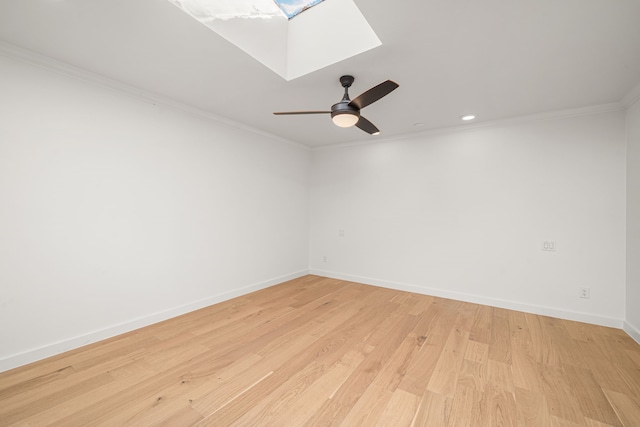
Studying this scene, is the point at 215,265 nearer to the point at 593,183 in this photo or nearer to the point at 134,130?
the point at 134,130

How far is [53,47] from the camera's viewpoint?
1.92 metres

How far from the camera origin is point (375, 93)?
1.93m

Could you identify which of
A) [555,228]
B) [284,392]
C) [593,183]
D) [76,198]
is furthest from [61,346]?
[593,183]

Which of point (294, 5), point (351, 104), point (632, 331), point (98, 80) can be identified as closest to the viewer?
point (351, 104)

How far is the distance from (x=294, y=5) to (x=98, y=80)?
191 cm

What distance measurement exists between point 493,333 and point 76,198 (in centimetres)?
414

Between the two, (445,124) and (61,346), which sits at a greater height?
(445,124)

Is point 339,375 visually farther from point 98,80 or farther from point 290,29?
point 98,80

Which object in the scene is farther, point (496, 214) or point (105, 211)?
A: point (496, 214)

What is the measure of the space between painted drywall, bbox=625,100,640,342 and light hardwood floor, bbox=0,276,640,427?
0.24 metres

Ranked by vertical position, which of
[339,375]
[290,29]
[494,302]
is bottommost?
[339,375]

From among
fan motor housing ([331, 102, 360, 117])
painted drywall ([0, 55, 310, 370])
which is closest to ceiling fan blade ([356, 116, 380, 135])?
fan motor housing ([331, 102, 360, 117])

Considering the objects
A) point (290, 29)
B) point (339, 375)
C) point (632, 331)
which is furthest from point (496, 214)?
point (290, 29)

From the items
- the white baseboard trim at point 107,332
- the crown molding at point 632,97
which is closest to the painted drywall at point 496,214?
the crown molding at point 632,97
